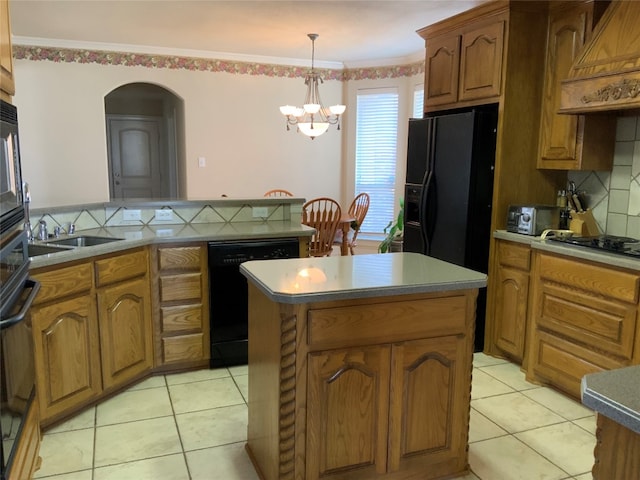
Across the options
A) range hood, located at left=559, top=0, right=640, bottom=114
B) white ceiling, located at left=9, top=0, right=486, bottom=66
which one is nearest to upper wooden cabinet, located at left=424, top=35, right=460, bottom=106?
white ceiling, located at left=9, top=0, right=486, bottom=66

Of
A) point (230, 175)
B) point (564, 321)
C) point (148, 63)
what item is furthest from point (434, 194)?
point (148, 63)

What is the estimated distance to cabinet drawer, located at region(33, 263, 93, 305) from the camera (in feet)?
7.54

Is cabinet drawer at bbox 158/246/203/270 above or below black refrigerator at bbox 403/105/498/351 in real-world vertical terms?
below

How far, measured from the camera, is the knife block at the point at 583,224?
313 centimetres

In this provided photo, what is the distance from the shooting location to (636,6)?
2568mm

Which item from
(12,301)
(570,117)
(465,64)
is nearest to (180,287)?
(12,301)

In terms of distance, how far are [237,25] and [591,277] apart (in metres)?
3.61

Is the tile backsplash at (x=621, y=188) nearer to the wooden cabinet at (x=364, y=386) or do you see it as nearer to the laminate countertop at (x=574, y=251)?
the laminate countertop at (x=574, y=251)

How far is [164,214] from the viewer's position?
347 centimetres

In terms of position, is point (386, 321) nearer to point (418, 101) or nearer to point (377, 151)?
point (418, 101)

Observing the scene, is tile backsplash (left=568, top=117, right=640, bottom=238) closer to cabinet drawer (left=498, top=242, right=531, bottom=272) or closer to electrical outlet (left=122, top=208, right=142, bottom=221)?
cabinet drawer (left=498, top=242, right=531, bottom=272)

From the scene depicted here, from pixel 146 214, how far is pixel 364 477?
226 cm

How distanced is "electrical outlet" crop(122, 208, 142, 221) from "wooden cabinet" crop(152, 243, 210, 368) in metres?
0.55

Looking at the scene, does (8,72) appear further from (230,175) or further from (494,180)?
(230,175)
